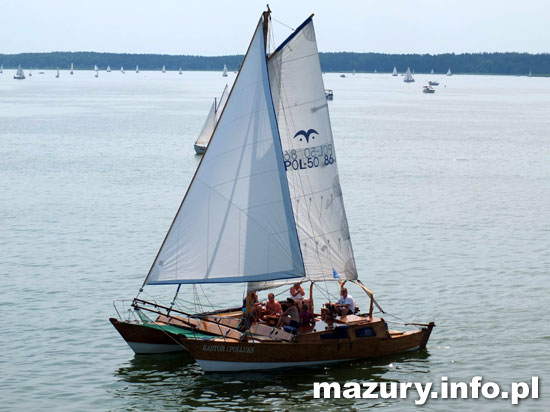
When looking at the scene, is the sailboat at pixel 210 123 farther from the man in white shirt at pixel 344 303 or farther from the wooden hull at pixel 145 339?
the man in white shirt at pixel 344 303

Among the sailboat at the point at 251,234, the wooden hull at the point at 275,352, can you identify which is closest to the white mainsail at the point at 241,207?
the sailboat at the point at 251,234

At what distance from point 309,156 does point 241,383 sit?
9.23 meters

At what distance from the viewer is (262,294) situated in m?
47.5

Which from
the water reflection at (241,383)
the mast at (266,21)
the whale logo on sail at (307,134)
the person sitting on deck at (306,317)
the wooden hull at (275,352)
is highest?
the mast at (266,21)

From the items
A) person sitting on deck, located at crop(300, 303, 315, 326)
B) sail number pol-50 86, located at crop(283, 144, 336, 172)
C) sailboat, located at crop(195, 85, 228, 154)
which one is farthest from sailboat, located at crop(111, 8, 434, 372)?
sailboat, located at crop(195, 85, 228, 154)

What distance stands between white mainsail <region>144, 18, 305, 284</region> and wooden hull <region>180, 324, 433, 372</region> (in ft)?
8.15

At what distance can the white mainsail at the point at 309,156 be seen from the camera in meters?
35.3

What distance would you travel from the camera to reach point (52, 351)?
37312mm

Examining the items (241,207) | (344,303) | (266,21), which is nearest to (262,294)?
(344,303)

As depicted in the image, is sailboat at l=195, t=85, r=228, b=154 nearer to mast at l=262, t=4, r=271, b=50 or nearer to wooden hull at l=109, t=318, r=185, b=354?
wooden hull at l=109, t=318, r=185, b=354

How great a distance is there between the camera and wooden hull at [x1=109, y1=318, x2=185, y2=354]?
35.3 metres

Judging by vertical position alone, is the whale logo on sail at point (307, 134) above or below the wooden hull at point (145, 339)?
above

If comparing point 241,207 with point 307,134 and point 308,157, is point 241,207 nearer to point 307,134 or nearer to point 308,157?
point 308,157

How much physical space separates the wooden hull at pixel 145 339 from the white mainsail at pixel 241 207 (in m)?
3.42
